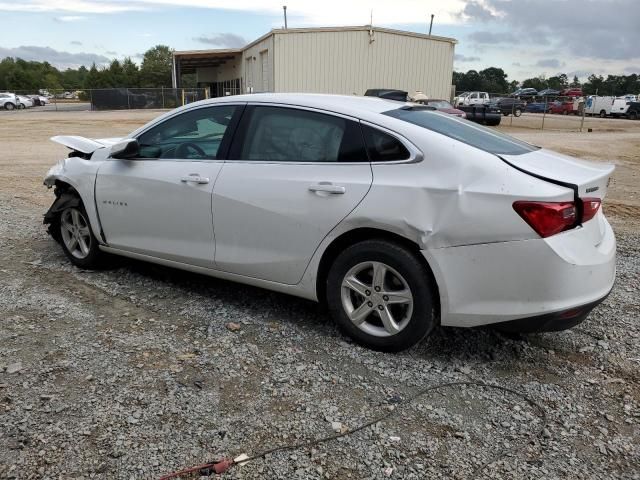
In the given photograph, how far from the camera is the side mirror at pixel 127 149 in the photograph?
4441mm

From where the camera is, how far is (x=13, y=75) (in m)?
92.8

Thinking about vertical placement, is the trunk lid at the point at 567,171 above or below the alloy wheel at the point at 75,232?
above

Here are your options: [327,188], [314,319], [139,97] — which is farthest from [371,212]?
[139,97]

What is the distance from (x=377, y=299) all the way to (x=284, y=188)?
0.92 metres

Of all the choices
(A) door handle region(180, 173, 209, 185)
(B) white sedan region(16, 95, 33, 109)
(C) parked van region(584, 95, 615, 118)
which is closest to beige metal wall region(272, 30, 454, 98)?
(C) parked van region(584, 95, 615, 118)

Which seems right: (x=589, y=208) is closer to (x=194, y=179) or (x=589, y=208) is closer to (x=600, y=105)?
(x=194, y=179)

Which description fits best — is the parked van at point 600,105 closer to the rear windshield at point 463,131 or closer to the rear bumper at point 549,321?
the rear windshield at point 463,131

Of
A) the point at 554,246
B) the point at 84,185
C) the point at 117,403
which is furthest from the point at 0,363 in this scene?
the point at 554,246

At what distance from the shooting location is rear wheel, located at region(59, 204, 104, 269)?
499cm

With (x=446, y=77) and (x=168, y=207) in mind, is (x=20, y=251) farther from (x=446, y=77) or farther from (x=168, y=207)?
(x=446, y=77)

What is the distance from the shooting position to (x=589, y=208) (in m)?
3.17

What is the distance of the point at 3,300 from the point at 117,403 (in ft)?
6.55

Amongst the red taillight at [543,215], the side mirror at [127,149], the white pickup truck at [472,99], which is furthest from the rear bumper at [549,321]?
the white pickup truck at [472,99]

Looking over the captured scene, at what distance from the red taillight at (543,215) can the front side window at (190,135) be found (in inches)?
85.2
